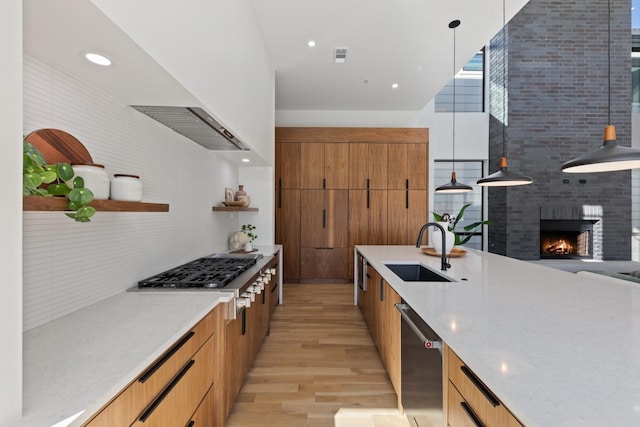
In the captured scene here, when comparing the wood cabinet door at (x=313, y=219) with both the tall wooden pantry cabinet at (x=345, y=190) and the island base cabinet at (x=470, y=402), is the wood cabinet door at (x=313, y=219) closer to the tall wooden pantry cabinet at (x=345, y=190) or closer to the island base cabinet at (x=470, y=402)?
the tall wooden pantry cabinet at (x=345, y=190)

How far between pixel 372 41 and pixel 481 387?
10.8 feet

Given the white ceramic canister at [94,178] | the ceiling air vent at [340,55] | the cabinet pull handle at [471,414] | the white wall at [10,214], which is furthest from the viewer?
the ceiling air vent at [340,55]

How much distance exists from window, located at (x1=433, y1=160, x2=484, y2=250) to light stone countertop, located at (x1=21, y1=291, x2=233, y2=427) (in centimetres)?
550

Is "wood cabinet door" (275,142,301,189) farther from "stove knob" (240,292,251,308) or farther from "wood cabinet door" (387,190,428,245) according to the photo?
"stove knob" (240,292,251,308)

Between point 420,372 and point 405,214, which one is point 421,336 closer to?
point 420,372

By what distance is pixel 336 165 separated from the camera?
15.8ft

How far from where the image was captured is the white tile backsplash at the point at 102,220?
105cm

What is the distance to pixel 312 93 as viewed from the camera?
14.3 feet

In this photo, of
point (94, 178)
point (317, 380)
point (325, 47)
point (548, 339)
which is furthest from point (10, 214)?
point (325, 47)

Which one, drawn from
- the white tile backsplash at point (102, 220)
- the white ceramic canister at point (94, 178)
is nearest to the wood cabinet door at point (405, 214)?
the white tile backsplash at point (102, 220)

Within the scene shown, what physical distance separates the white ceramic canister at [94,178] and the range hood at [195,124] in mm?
694

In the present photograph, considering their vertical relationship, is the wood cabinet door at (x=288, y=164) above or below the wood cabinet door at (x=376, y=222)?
above

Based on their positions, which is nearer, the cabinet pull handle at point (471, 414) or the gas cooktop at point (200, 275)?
Result: the cabinet pull handle at point (471, 414)

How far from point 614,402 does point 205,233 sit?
8.68 feet
